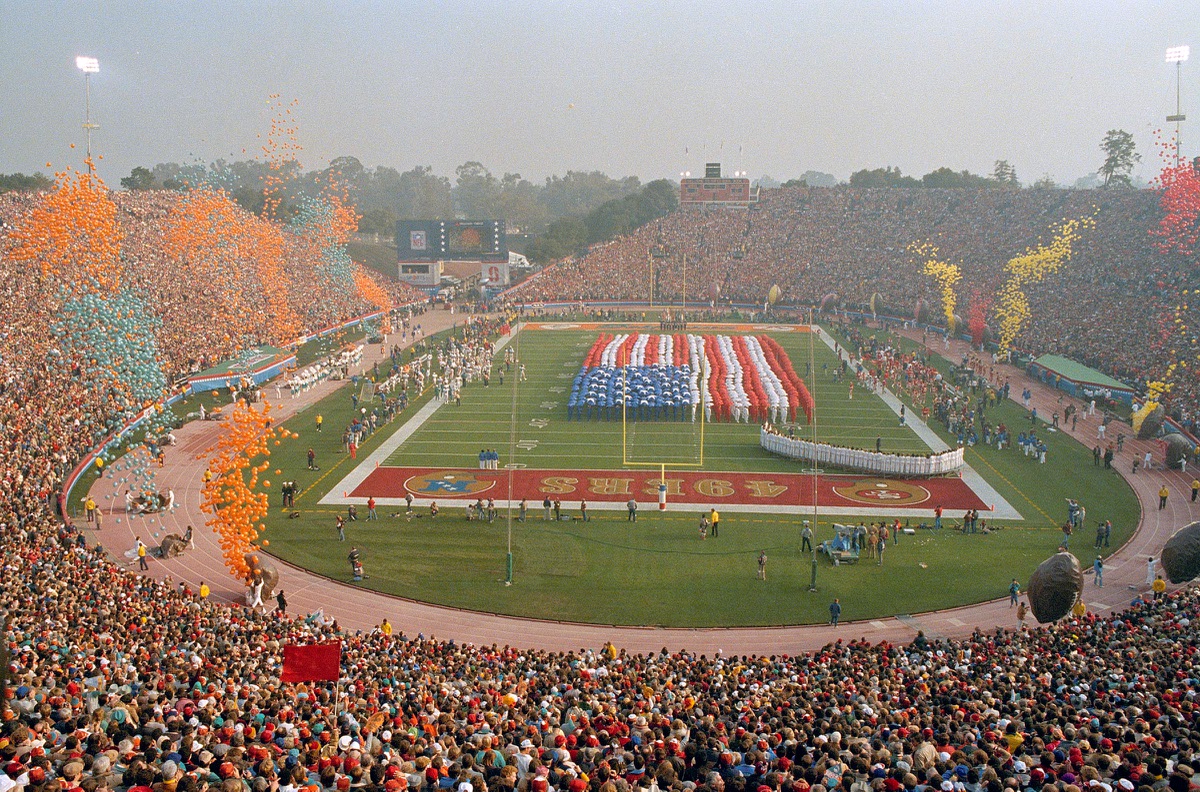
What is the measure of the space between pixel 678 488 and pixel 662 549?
17.2 feet

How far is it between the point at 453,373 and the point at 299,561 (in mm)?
21372

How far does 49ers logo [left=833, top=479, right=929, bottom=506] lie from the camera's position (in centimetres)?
2870

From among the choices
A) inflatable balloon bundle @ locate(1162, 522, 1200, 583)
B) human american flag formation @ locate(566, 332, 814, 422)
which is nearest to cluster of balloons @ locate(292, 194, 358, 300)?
human american flag formation @ locate(566, 332, 814, 422)

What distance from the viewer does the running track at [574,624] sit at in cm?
1975

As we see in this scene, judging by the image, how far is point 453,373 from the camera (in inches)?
1766

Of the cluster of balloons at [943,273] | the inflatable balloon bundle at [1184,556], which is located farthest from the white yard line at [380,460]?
the cluster of balloons at [943,273]

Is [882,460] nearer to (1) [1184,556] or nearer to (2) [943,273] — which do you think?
(1) [1184,556]

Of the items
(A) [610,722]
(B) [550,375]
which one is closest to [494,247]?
(B) [550,375]

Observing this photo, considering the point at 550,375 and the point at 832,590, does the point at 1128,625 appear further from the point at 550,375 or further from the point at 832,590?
the point at 550,375

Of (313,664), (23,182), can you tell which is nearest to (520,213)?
(23,182)

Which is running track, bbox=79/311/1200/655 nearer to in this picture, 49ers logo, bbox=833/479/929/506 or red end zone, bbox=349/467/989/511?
red end zone, bbox=349/467/989/511

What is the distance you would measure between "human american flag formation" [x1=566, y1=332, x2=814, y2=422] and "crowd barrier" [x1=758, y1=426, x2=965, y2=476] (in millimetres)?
4698

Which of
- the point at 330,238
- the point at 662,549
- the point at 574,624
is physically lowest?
the point at 574,624

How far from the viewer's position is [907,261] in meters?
75.9
